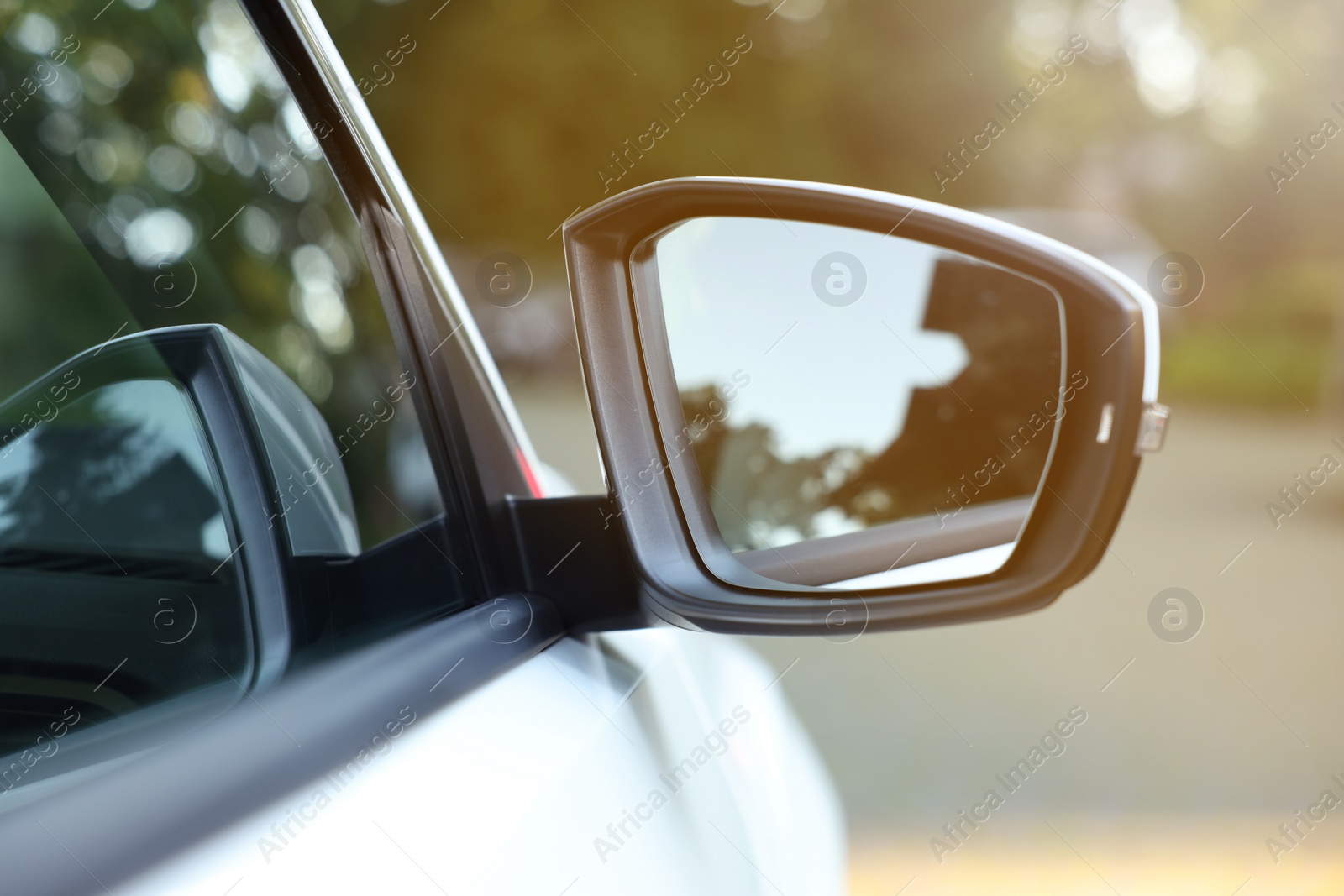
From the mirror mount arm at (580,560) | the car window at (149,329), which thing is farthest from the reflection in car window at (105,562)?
the mirror mount arm at (580,560)

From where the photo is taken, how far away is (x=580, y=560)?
3.50ft

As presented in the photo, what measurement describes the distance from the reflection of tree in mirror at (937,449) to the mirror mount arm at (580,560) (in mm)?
206

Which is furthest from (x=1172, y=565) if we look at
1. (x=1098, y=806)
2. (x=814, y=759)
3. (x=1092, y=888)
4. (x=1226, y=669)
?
(x=814, y=759)

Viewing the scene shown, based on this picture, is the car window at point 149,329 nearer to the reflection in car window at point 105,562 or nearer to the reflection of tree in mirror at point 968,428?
the reflection in car window at point 105,562

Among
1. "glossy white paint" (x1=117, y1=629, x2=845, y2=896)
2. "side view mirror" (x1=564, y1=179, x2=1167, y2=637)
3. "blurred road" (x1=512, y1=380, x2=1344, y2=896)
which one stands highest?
"side view mirror" (x1=564, y1=179, x2=1167, y2=637)

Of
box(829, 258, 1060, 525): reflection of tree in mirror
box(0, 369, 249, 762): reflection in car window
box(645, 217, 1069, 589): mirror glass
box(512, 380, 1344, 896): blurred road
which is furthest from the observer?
box(512, 380, 1344, 896): blurred road

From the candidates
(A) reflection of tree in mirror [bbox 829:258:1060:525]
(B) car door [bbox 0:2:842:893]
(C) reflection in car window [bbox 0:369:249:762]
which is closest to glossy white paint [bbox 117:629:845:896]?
(B) car door [bbox 0:2:842:893]

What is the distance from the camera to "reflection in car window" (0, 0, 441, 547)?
659 millimetres

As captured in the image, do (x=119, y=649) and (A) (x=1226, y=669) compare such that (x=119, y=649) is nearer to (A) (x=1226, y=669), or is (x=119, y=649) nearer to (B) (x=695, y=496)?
(B) (x=695, y=496)

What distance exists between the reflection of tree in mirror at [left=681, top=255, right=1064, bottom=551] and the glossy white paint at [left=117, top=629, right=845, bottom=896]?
0.24m

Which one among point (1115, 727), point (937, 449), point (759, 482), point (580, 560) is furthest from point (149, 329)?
point (1115, 727)

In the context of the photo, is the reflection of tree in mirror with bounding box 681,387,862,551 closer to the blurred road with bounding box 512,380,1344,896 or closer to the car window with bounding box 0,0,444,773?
the car window with bounding box 0,0,444,773

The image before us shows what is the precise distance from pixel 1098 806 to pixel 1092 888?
89cm

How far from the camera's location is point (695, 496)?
119 centimetres
